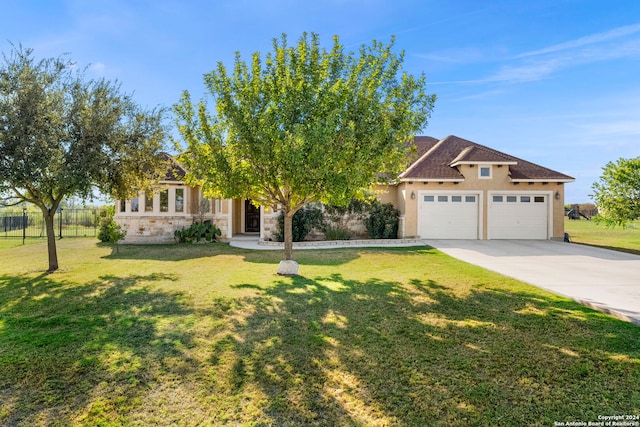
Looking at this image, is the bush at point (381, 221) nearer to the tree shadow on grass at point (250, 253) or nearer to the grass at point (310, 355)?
the tree shadow on grass at point (250, 253)

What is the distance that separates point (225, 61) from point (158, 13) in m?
3.65

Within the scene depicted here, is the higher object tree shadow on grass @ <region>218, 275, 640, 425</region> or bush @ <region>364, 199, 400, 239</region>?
bush @ <region>364, 199, 400, 239</region>

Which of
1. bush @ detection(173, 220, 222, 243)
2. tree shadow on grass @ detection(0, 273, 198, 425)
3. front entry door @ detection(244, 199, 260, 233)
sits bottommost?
tree shadow on grass @ detection(0, 273, 198, 425)

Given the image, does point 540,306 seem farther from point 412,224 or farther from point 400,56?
point 412,224

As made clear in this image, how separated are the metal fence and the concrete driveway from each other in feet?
78.8

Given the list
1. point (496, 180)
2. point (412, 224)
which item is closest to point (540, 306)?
point (412, 224)

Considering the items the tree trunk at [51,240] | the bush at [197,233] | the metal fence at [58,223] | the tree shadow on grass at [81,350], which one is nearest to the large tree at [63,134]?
the tree trunk at [51,240]

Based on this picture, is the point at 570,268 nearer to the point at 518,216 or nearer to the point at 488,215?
the point at 488,215

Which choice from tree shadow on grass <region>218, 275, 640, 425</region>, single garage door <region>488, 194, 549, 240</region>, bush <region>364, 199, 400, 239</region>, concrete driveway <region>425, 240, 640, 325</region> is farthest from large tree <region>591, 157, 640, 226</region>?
tree shadow on grass <region>218, 275, 640, 425</region>

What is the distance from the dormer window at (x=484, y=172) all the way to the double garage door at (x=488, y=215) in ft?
3.45

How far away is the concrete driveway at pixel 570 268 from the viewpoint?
6781 mm

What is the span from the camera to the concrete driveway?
678 centimetres

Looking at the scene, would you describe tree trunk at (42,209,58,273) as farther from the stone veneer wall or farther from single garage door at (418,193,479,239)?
single garage door at (418,193,479,239)

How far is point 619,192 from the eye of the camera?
49.3ft
